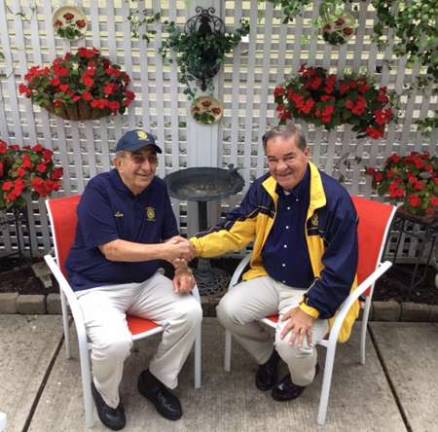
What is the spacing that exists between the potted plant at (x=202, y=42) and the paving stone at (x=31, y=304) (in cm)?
178

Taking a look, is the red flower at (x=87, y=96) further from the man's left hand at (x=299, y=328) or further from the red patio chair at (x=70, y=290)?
the man's left hand at (x=299, y=328)

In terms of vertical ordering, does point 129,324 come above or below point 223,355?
above

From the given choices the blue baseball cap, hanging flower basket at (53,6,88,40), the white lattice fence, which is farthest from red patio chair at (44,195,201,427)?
hanging flower basket at (53,6,88,40)

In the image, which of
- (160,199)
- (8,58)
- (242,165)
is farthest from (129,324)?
(8,58)

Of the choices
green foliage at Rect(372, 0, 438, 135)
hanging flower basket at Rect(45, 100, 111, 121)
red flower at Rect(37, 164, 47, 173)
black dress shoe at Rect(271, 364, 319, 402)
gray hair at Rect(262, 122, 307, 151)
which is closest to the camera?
gray hair at Rect(262, 122, 307, 151)

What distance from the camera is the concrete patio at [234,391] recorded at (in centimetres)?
259

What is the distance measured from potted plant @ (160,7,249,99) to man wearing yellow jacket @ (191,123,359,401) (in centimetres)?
92

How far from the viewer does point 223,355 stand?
10.1ft

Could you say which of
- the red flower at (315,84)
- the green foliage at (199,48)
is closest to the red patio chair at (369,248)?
the red flower at (315,84)

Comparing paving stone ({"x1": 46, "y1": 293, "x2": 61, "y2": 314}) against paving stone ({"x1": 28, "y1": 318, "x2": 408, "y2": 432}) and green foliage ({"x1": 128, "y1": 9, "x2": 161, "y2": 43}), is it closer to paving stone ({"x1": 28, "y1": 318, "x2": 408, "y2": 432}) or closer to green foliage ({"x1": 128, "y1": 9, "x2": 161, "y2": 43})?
paving stone ({"x1": 28, "y1": 318, "x2": 408, "y2": 432})

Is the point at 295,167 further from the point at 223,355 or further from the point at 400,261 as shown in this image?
the point at 400,261

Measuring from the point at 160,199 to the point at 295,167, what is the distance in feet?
2.39

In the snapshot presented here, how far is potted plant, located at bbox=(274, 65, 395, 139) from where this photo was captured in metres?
3.11

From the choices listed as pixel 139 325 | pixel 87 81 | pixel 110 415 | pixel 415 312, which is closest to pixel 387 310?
pixel 415 312
